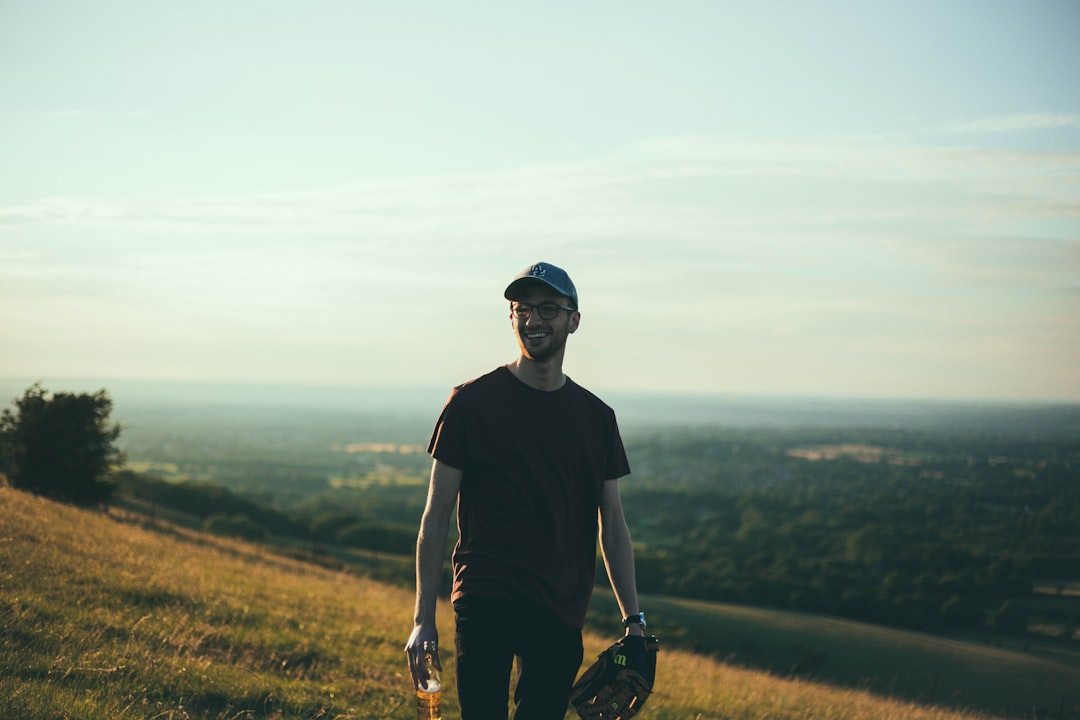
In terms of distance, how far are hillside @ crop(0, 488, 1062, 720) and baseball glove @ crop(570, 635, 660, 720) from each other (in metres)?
3.21

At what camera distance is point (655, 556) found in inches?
3105

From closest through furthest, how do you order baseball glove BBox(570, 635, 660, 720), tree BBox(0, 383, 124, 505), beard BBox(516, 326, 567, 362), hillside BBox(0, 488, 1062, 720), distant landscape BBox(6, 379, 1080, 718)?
1. beard BBox(516, 326, 567, 362)
2. baseball glove BBox(570, 635, 660, 720)
3. hillside BBox(0, 488, 1062, 720)
4. tree BBox(0, 383, 124, 505)
5. distant landscape BBox(6, 379, 1080, 718)

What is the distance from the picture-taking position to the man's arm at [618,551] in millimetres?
4215

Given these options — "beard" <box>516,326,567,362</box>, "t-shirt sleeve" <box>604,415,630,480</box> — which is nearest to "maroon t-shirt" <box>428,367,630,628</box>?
"beard" <box>516,326,567,362</box>

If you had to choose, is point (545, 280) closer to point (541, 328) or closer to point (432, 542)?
point (541, 328)

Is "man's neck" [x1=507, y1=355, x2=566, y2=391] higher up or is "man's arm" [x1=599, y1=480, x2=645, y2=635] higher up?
"man's neck" [x1=507, y1=355, x2=566, y2=391]

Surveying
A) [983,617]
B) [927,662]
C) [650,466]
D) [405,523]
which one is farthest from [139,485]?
[650,466]

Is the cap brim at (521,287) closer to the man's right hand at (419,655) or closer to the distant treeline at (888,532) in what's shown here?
the man's right hand at (419,655)

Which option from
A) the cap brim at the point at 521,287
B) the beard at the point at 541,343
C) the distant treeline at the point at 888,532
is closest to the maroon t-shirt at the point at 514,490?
the beard at the point at 541,343

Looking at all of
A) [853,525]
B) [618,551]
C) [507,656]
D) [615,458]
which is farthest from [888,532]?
[507,656]

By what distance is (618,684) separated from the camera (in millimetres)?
4113

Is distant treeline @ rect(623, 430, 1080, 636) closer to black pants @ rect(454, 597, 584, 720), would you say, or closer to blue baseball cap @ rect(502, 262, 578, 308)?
black pants @ rect(454, 597, 584, 720)

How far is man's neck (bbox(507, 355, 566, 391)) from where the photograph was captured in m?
3.94

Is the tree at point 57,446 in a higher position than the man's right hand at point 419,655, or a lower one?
lower
